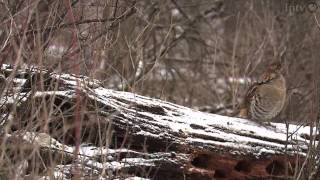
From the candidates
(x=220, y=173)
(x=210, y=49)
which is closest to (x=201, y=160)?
(x=220, y=173)

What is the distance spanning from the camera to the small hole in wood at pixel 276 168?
247 inches

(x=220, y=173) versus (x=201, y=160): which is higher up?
(x=201, y=160)

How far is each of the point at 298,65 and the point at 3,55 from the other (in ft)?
23.9

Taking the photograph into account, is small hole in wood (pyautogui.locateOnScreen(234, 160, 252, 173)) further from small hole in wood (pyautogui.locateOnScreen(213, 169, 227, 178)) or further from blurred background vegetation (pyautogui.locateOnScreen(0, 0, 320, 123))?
blurred background vegetation (pyautogui.locateOnScreen(0, 0, 320, 123))

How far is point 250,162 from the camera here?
6.13m

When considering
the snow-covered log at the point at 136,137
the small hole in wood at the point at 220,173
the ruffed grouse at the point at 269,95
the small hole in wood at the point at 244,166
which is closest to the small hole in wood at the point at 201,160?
the snow-covered log at the point at 136,137

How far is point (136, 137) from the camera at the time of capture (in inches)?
225

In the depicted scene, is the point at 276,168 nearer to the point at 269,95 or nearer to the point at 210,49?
the point at 269,95

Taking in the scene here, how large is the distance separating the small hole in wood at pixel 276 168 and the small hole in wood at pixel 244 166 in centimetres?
20

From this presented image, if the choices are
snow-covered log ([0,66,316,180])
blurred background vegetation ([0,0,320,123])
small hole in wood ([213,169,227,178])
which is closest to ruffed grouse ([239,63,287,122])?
blurred background vegetation ([0,0,320,123])

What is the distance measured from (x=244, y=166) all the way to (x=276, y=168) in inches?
13.3

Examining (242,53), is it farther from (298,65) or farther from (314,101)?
(314,101)

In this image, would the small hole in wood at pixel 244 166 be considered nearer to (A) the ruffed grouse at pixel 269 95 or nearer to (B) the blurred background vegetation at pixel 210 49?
(A) the ruffed grouse at pixel 269 95

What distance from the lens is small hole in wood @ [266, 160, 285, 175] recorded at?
20.6ft
